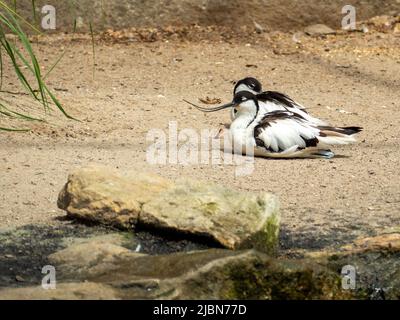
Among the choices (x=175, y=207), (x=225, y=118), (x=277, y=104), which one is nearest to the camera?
(x=175, y=207)

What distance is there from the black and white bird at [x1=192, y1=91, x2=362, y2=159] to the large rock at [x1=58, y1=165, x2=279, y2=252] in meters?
1.75

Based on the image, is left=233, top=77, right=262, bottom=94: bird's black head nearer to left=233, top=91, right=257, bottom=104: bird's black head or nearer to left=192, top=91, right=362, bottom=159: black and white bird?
left=233, top=91, right=257, bottom=104: bird's black head

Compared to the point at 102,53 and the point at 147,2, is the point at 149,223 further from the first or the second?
the point at 147,2

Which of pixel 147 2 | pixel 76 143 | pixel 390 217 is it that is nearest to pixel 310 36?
pixel 147 2

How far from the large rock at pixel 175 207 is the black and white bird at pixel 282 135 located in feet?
5.74

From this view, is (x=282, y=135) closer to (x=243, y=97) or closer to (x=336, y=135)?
(x=336, y=135)

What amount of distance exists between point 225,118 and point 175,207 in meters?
3.04

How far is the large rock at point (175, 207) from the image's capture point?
4.51 meters

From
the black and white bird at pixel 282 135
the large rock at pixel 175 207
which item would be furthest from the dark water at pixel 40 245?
the black and white bird at pixel 282 135

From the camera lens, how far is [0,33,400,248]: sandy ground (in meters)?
5.31

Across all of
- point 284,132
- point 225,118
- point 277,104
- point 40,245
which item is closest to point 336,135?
point 284,132

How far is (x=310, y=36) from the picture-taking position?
956 cm

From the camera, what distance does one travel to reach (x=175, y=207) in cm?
462

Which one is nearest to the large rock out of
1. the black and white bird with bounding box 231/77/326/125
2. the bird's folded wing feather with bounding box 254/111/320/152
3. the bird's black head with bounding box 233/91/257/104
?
the bird's folded wing feather with bounding box 254/111/320/152
